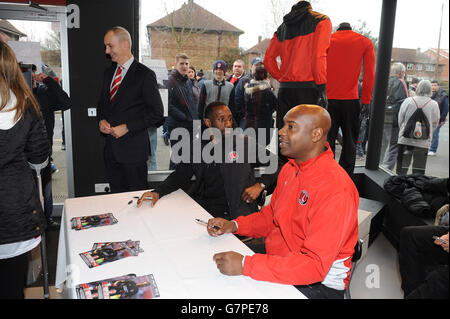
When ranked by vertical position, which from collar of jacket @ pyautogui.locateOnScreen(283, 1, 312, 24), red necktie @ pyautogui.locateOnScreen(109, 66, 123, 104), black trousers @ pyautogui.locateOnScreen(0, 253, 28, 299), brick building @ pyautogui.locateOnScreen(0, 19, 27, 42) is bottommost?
black trousers @ pyautogui.locateOnScreen(0, 253, 28, 299)

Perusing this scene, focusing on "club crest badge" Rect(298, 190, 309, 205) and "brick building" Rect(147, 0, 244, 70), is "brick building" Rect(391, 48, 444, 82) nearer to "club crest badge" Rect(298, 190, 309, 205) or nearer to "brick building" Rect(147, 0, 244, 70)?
"brick building" Rect(147, 0, 244, 70)

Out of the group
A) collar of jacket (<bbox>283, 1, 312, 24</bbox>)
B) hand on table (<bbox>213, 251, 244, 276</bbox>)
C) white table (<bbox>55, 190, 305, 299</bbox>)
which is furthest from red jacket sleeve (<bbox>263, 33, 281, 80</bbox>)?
hand on table (<bbox>213, 251, 244, 276</bbox>)

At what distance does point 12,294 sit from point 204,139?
155 cm

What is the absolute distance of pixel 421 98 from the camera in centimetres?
406

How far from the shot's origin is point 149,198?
2264 mm

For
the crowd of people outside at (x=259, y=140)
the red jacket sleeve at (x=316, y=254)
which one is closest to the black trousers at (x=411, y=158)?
the crowd of people outside at (x=259, y=140)

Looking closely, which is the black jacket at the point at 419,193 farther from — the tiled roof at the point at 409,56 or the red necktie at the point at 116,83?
the red necktie at the point at 116,83

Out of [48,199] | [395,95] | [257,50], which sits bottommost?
[48,199]

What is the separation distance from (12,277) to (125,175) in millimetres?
1552

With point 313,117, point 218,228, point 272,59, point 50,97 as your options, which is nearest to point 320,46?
point 272,59

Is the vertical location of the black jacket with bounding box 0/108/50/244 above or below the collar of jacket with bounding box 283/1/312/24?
below

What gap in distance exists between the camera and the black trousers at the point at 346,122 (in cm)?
383

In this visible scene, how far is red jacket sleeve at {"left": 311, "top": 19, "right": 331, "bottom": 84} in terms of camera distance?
10.1 ft

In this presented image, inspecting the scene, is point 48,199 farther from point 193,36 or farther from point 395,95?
point 395,95
